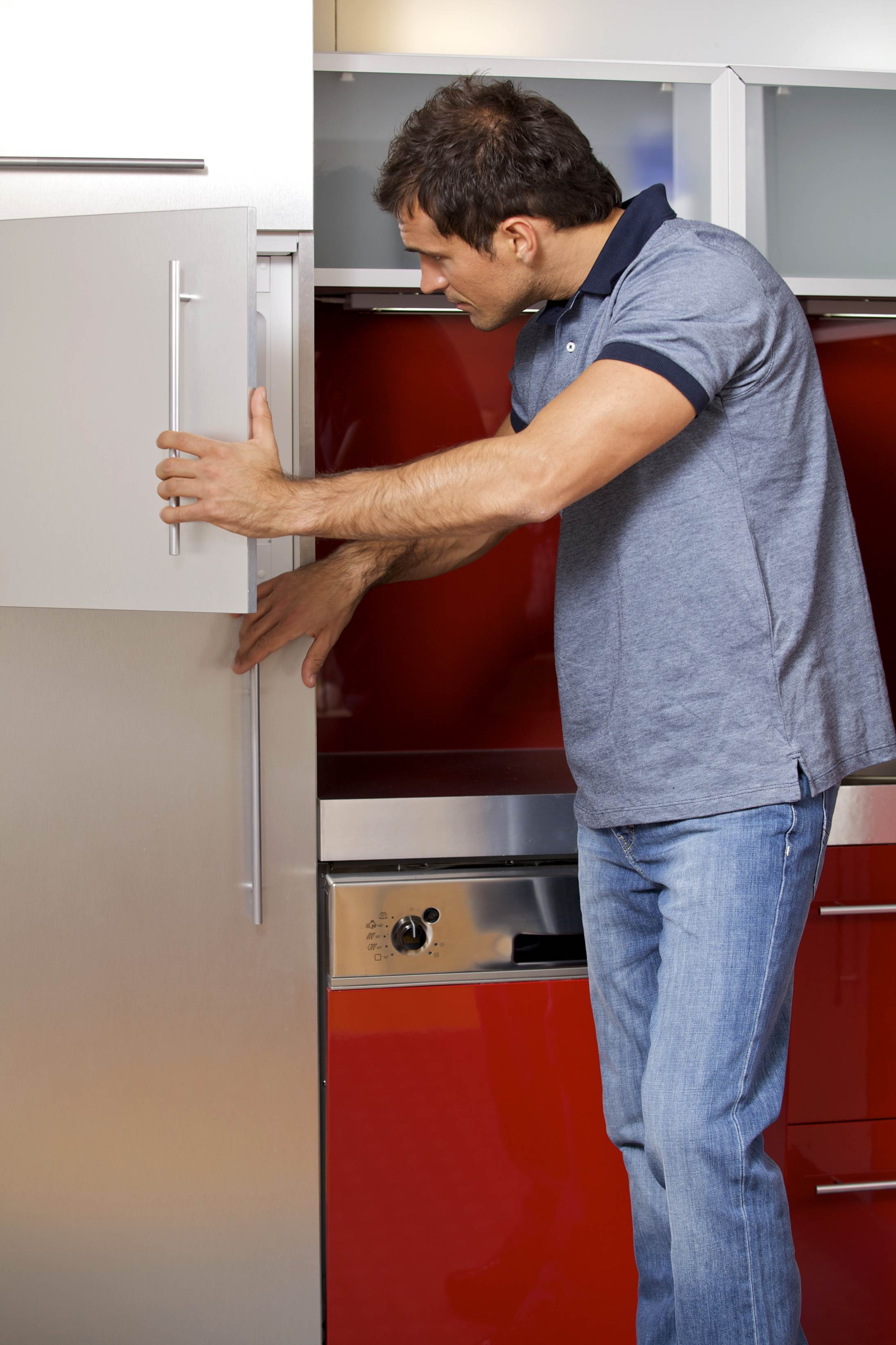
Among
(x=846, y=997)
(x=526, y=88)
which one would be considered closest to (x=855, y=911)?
(x=846, y=997)

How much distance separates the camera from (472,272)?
3.94 ft

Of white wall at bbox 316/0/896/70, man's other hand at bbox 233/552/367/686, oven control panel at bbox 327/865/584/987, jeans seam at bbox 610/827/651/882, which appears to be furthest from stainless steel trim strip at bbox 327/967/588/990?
white wall at bbox 316/0/896/70

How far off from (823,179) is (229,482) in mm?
1216

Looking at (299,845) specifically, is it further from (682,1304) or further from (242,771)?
(682,1304)

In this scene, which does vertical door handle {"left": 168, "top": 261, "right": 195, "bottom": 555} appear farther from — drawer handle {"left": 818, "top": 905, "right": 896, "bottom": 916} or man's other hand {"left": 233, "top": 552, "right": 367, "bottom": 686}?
drawer handle {"left": 818, "top": 905, "right": 896, "bottom": 916}

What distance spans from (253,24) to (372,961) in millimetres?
1118

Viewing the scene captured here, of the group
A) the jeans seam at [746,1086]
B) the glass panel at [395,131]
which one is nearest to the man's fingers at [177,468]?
the jeans seam at [746,1086]

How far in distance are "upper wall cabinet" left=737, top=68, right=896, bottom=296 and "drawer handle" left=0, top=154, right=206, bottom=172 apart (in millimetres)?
845

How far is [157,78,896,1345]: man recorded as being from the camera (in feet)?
3.28

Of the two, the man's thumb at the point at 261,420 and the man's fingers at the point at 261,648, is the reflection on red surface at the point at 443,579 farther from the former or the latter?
the man's thumb at the point at 261,420

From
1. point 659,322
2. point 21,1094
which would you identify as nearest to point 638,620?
point 659,322

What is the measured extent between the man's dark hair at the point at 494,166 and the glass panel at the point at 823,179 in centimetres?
61

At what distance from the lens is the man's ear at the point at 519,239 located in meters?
1.15

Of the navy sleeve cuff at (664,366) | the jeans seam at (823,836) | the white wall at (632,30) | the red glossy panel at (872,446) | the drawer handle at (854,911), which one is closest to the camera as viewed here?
the navy sleeve cuff at (664,366)
